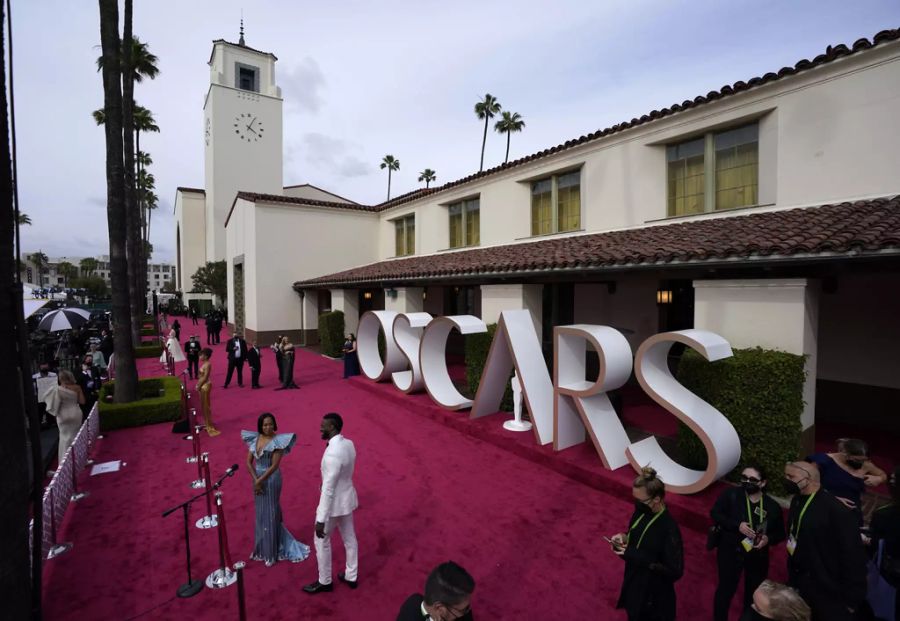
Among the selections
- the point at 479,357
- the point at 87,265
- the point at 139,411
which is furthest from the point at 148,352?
the point at 87,265

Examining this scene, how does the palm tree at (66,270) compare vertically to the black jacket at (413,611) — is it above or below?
above

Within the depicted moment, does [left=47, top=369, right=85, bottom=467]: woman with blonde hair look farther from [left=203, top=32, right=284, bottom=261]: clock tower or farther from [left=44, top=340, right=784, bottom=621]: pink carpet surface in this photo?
[left=203, top=32, right=284, bottom=261]: clock tower

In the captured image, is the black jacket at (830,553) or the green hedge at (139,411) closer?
the black jacket at (830,553)

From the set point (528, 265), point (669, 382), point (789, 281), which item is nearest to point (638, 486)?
point (669, 382)

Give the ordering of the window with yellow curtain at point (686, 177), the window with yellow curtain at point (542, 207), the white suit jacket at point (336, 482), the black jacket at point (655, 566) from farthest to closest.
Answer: the window with yellow curtain at point (542, 207)
the window with yellow curtain at point (686, 177)
the white suit jacket at point (336, 482)
the black jacket at point (655, 566)

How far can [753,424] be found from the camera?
6180mm

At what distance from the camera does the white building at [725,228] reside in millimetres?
6707

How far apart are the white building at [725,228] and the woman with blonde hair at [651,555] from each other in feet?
14.6

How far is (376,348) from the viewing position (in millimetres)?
14594

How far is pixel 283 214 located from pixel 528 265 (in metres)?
16.5

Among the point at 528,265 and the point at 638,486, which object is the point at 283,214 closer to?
the point at 528,265

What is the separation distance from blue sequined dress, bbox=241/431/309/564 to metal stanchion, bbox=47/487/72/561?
242 cm

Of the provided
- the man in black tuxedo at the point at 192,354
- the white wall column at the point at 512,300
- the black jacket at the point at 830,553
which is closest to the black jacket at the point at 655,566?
the black jacket at the point at 830,553

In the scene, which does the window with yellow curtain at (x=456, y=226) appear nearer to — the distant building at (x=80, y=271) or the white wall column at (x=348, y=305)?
the white wall column at (x=348, y=305)
